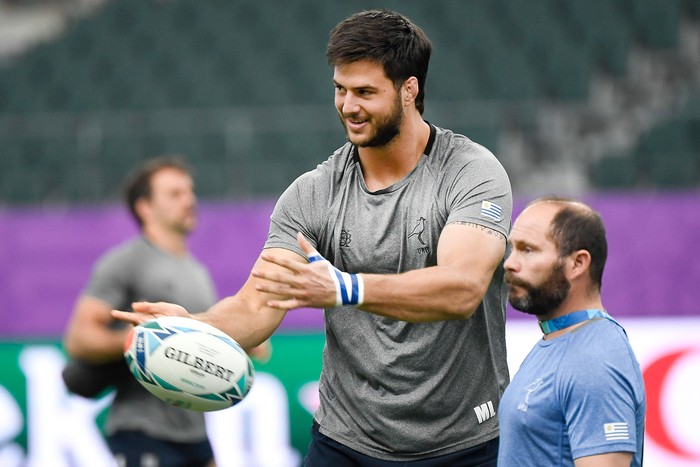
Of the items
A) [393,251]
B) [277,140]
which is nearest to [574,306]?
[393,251]

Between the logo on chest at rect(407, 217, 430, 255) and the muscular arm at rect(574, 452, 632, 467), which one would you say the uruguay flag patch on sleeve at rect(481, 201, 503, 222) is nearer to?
the logo on chest at rect(407, 217, 430, 255)

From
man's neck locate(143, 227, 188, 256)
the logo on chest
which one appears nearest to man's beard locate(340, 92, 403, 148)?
the logo on chest

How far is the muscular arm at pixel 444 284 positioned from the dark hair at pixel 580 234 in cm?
23

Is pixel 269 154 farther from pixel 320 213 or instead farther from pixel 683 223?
pixel 320 213

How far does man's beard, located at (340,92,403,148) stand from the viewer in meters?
3.68

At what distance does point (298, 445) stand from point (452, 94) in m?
6.46

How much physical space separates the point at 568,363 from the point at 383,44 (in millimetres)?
1241

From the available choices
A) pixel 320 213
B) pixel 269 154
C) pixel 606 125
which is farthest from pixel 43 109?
pixel 320 213

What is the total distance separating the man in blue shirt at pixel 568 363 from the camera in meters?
3.13

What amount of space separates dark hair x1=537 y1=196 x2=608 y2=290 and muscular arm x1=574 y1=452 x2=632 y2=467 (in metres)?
0.60

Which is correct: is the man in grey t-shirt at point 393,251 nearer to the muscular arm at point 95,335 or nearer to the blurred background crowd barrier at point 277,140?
the muscular arm at point 95,335

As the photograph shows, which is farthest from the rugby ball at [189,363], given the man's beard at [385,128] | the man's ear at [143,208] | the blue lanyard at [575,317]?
the man's ear at [143,208]

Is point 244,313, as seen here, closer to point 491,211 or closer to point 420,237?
point 420,237

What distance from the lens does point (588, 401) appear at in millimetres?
3156
